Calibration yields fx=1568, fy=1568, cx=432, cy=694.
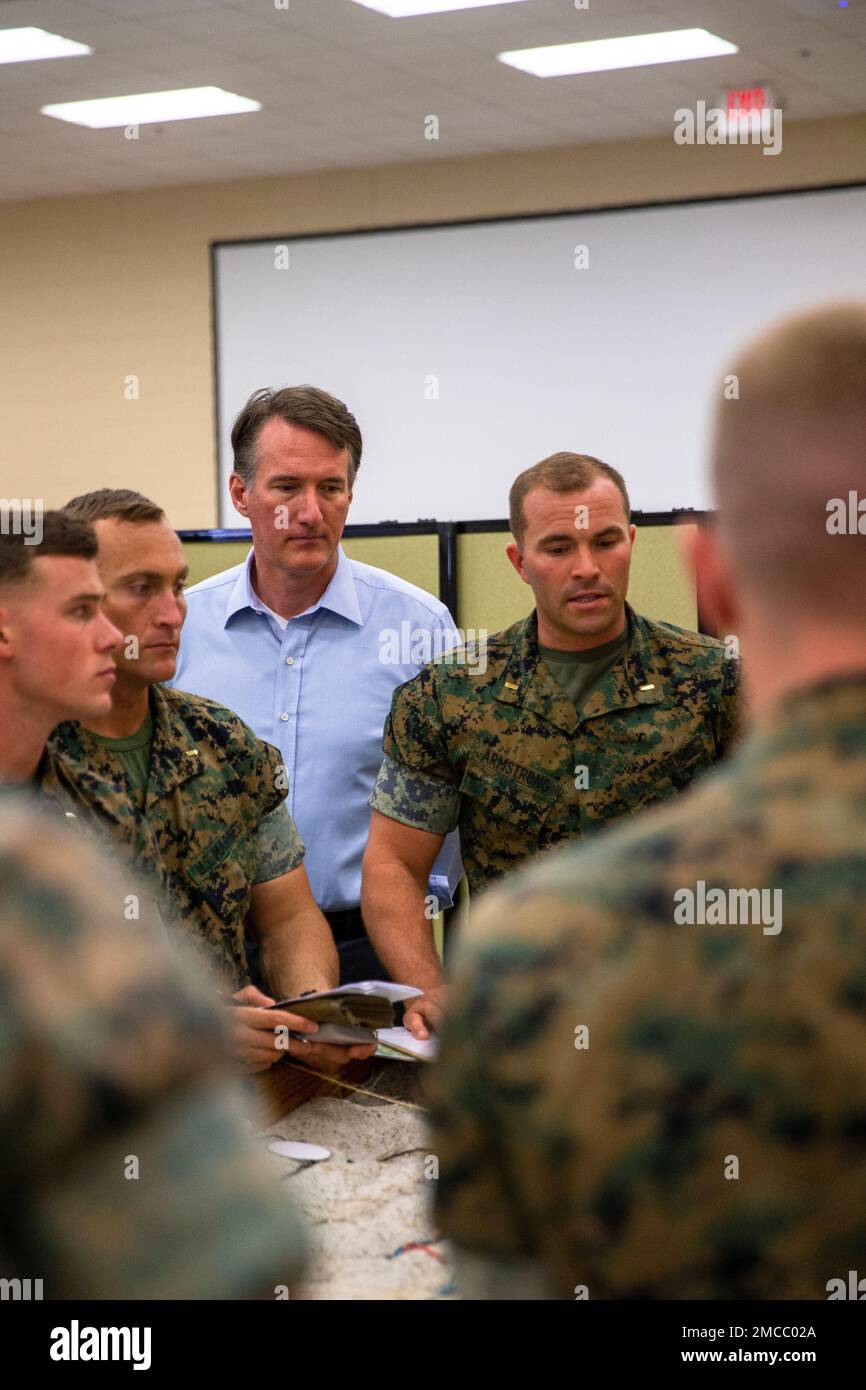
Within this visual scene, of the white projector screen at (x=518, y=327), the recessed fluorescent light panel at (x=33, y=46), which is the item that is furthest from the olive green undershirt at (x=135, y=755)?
the white projector screen at (x=518, y=327)

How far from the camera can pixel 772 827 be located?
702 millimetres

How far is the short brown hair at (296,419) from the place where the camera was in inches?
108

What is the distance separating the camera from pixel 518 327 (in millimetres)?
8109

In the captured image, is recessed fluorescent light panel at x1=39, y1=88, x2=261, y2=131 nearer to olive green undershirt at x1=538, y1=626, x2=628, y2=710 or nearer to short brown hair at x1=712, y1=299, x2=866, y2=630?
olive green undershirt at x1=538, y1=626, x2=628, y2=710

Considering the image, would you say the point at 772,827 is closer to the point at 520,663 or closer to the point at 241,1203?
the point at 241,1203

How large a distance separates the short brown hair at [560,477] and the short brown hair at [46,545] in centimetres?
74

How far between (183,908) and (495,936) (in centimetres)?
145

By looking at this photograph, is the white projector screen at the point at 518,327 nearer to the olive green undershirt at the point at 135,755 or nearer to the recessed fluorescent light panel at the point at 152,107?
the recessed fluorescent light panel at the point at 152,107
